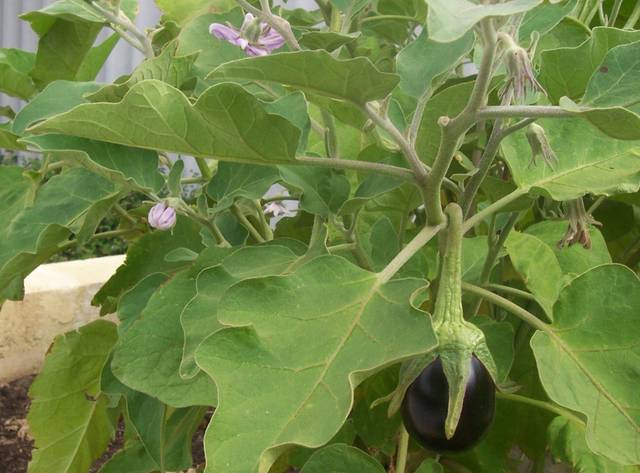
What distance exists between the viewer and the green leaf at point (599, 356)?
1.45 feet

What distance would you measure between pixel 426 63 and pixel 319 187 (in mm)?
100

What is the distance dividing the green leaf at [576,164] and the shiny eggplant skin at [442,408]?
0.44ft

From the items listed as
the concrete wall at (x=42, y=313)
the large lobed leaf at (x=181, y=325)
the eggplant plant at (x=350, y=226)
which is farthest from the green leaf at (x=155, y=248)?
the concrete wall at (x=42, y=313)

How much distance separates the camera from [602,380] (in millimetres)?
464

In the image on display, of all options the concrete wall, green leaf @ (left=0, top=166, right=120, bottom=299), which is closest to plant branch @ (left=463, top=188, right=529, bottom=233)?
green leaf @ (left=0, top=166, right=120, bottom=299)

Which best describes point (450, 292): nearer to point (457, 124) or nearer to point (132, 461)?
point (457, 124)

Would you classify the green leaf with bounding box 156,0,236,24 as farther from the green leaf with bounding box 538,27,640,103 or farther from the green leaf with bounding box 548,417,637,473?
the green leaf with bounding box 548,417,637,473

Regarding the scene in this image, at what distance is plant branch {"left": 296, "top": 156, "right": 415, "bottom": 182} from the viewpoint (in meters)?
0.45

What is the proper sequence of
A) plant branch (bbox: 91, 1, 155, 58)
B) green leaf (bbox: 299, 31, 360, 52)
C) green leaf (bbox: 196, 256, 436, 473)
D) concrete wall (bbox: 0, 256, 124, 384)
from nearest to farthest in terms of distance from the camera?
green leaf (bbox: 196, 256, 436, 473) < green leaf (bbox: 299, 31, 360, 52) < plant branch (bbox: 91, 1, 155, 58) < concrete wall (bbox: 0, 256, 124, 384)

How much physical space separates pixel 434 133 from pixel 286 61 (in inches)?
8.3

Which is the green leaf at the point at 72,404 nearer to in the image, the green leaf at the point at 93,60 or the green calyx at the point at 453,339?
the green leaf at the point at 93,60

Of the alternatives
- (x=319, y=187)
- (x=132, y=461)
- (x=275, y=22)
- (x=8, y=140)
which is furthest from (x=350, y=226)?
(x=132, y=461)

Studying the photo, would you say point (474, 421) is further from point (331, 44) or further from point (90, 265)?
point (90, 265)

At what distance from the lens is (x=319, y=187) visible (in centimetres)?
53
